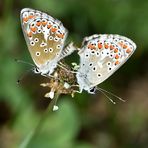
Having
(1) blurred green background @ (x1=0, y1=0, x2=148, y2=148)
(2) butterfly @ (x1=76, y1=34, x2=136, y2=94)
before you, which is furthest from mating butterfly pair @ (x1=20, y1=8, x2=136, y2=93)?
(1) blurred green background @ (x1=0, y1=0, x2=148, y2=148)

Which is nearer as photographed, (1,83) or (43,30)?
(43,30)

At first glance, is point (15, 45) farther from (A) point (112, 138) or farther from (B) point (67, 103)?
(A) point (112, 138)

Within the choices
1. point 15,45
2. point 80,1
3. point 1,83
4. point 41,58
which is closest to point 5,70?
point 1,83

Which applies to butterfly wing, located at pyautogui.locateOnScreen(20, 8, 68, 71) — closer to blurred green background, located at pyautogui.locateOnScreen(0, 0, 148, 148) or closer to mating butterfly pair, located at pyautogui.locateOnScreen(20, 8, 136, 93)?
mating butterfly pair, located at pyautogui.locateOnScreen(20, 8, 136, 93)

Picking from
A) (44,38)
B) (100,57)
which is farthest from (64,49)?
(100,57)

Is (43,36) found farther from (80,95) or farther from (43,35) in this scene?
(80,95)

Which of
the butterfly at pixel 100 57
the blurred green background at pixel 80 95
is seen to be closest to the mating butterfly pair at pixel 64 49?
the butterfly at pixel 100 57
